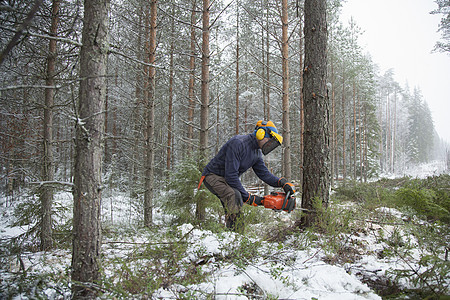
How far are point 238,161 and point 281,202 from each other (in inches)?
38.9

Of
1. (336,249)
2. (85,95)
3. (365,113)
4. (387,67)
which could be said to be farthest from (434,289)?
(387,67)

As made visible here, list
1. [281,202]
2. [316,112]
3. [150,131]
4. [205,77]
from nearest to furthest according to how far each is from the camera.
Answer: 1. [281,202]
2. [316,112]
3. [205,77]
4. [150,131]

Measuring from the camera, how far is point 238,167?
3902 millimetres

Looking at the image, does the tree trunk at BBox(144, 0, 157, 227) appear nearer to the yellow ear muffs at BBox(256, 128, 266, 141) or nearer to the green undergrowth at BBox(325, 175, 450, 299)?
the yellow ear muffs at BBox(256, 128, 266, 141)

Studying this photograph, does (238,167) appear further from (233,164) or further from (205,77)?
(205,77)

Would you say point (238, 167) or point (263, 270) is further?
point (238, 167)

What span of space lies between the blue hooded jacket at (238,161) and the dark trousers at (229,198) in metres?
0.10

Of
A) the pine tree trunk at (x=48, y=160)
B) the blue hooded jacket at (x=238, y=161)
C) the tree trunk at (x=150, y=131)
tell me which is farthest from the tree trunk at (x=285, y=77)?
the pine tree trunk at (x=48, y=160)

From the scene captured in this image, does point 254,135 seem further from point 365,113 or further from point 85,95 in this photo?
point 365,113

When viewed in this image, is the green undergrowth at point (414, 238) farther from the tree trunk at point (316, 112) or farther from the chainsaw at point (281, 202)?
the chainsaw at point (281, 202)

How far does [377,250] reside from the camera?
2990 mm

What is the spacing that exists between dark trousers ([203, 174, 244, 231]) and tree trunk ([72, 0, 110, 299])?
2129mm

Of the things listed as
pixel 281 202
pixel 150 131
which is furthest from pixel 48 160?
pixel 281 202

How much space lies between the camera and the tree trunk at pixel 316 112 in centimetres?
384
